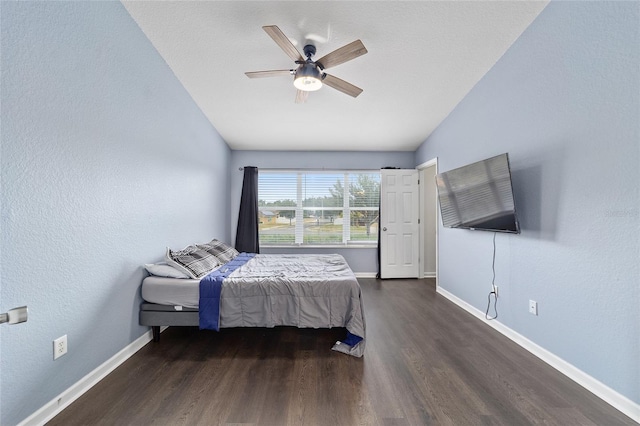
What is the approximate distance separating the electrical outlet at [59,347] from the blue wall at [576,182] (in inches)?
135

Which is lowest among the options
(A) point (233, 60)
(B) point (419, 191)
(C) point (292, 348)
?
(C) point (292, 348)

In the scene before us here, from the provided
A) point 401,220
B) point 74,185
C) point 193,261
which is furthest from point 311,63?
point 401,220

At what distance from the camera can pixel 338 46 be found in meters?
2.42

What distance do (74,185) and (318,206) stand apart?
3.70 meters

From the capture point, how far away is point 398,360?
2090mm

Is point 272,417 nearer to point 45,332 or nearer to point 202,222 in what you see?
point 45,332

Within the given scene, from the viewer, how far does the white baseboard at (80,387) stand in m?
Answer: 1.42

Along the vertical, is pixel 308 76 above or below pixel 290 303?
above

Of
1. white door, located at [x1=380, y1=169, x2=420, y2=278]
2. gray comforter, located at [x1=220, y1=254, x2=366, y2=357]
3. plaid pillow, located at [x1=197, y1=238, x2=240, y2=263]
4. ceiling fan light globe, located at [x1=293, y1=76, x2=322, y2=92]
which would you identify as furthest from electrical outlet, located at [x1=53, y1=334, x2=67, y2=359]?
white door, located at [x1=380, y1=169, x2=420, y2=278]

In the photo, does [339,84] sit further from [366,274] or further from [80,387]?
[366,274]

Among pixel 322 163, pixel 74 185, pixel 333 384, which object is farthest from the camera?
pixel 322 163

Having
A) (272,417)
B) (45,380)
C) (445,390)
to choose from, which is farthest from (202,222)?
(445,390)

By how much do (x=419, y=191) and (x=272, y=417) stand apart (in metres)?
4.27

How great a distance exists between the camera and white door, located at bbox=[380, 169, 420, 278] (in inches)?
188
